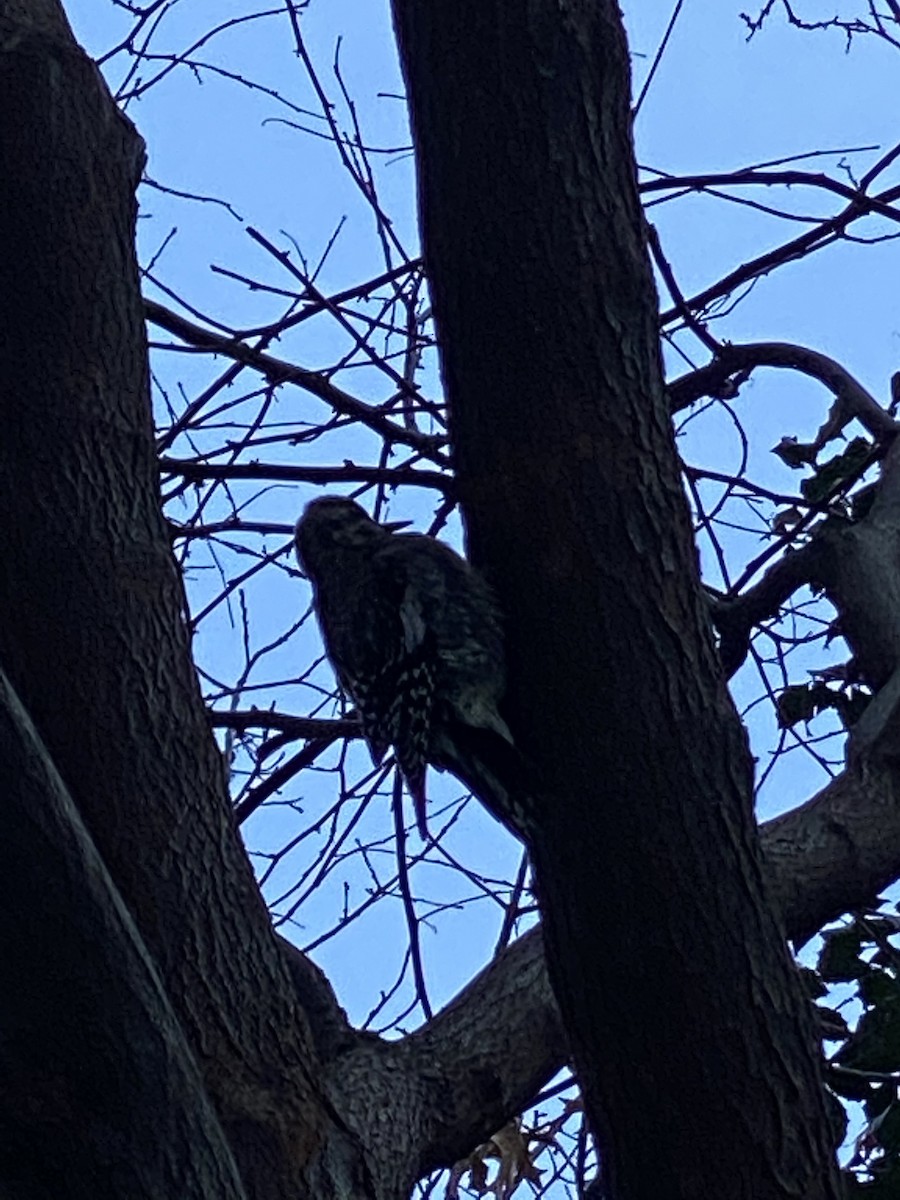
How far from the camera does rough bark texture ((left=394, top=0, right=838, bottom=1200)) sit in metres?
2.79

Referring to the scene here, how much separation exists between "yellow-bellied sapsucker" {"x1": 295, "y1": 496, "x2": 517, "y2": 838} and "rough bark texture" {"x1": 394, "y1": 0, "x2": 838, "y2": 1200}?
0.69 ft

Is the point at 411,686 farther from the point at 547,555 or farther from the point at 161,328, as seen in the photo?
the point at 547,555

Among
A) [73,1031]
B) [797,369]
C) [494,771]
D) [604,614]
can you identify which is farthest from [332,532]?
[73,1031]

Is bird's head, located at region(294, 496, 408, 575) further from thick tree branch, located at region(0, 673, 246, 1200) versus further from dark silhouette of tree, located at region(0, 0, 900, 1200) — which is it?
thick tree branch, located at region(0, 673, 246, 1200)

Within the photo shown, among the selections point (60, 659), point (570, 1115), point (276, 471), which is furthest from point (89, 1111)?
point (570, 1115)

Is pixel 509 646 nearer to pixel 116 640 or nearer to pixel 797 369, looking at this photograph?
pixel 116 640

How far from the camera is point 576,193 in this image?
2.92m

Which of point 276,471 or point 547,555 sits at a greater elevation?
point 276,471

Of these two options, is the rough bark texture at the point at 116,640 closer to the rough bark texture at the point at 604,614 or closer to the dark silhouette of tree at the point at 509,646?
the dark silhouette of tree at the point at 509,646

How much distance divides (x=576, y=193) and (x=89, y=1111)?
4.93 ft

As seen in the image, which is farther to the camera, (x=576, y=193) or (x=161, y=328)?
(x=161, y=328)

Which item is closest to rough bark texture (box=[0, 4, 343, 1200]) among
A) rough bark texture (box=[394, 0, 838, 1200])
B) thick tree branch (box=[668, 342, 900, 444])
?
rough bark texture (box=[394, 0, 838, 1200])

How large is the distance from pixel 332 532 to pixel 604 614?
2.04 meters

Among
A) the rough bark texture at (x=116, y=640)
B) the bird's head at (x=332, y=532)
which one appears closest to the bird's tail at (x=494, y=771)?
the rough bark texture at (x=116, y=640)
